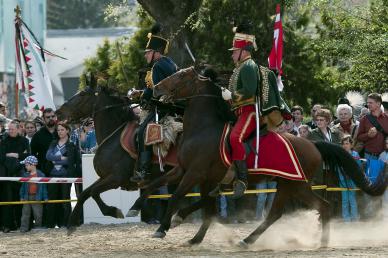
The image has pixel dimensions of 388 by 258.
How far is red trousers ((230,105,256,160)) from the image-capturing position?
12.5 m

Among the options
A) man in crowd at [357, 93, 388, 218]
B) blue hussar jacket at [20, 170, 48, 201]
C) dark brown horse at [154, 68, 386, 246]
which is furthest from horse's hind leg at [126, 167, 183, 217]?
man in crowd at [357, 93, 388, 218]

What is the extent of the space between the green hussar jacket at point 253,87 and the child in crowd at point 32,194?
5043mm

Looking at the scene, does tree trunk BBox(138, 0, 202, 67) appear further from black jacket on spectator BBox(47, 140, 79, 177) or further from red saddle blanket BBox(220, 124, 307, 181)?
red saddle blanket BBox(220, 124, 307, 181)

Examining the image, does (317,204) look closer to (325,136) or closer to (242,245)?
(242,245)

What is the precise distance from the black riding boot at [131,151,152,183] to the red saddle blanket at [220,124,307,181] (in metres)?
1.55

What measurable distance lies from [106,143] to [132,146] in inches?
15.5

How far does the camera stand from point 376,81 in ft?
68.1

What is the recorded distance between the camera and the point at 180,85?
42.8ft

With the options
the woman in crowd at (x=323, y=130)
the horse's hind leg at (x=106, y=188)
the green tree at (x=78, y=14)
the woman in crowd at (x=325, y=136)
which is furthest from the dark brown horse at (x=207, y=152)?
the green tree at (x=78, y=14)

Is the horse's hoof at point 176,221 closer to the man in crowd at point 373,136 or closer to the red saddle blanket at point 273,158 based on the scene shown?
the red saddle blanket at point 273,158

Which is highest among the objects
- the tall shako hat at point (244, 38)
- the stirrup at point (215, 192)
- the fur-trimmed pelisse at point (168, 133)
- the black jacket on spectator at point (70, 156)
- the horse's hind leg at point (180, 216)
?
the tall shako hat at point (244, 38)

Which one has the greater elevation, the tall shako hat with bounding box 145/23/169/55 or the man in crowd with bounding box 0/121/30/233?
the tall shako hat with bounding box 145/23/169/55

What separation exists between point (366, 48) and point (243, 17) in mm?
6614

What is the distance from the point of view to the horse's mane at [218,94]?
12977 millimetres
